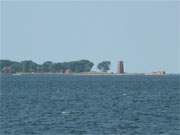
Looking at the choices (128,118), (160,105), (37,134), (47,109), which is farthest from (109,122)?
(160,105)

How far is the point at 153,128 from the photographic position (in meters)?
56.5

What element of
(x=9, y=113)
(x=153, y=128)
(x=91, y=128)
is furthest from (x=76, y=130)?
(x=9, y=113)

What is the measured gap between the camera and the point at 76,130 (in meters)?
55.1

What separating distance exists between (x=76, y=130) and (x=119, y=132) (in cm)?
316

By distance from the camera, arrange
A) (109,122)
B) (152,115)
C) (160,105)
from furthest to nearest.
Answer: (160,105) → (152,115) → (109,122)

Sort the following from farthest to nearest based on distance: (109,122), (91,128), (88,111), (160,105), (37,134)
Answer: (160,105) → (88,111) → (109,122) → (91,128) → (37,134)

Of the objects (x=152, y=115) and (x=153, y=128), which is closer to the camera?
(x=153, y=128)

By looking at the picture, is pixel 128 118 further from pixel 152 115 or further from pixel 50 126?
pixel 50 126

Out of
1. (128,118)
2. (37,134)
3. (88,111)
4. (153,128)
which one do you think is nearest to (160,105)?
(88,111)

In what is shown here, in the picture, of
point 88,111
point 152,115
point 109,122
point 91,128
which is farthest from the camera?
point 88,111

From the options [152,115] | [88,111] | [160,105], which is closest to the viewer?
[152,115]

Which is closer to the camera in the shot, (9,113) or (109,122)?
(109,122)

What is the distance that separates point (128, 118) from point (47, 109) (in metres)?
12.6

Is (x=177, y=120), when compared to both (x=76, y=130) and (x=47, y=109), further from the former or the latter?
(x=47, y=109)
